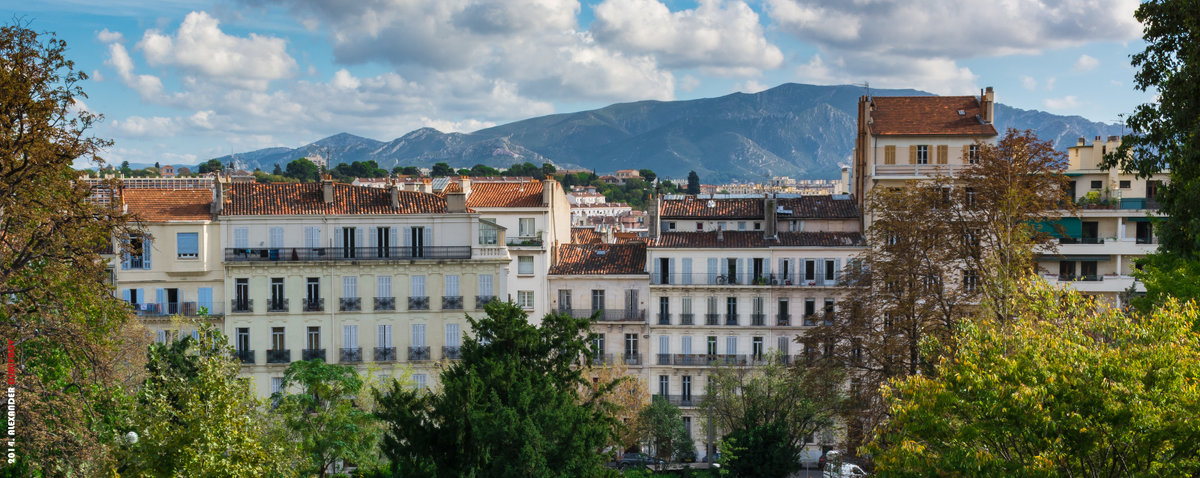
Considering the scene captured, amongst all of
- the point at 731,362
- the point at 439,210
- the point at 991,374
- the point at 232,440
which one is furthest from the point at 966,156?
the point at 232,440

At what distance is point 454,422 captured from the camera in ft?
97.5

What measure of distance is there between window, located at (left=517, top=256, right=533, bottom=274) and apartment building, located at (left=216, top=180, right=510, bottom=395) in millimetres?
8735

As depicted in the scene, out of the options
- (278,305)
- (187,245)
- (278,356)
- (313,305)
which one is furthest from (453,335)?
(187,245)

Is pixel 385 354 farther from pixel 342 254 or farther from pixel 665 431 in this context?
pixel 665 431

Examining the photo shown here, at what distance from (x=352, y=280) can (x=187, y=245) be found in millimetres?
7843

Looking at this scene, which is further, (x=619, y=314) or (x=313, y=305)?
(x=619, y=314)

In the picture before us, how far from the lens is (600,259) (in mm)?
62688

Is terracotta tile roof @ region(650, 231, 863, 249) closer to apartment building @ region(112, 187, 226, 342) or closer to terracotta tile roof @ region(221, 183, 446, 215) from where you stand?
terracotta tile roof @ region(221, 183, 446, 215)

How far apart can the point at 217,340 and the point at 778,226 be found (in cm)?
4398

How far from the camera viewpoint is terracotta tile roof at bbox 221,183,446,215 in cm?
5125

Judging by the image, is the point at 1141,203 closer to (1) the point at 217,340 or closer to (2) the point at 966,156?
(2) the point at 966,156

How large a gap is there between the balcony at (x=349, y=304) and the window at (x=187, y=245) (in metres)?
7.02

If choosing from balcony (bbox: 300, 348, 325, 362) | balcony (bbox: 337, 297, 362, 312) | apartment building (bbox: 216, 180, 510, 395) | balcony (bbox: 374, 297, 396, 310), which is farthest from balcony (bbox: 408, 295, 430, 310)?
balcony (bbox: 300, 348, 325, 362)

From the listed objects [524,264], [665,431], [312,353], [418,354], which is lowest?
[665,431]
